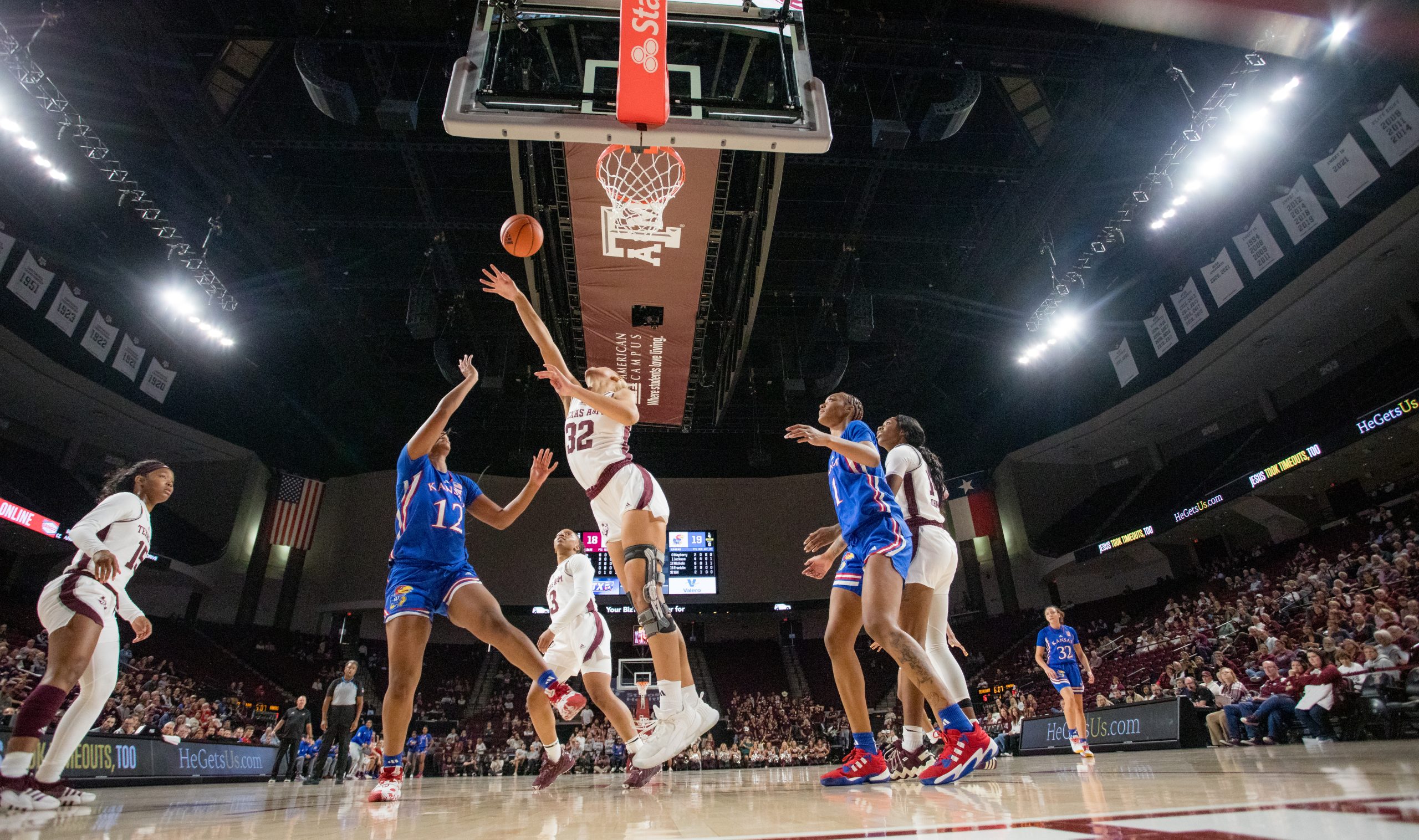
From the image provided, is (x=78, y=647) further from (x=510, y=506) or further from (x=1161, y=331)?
(x=1161, y=331)

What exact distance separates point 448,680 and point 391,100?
17.7 m

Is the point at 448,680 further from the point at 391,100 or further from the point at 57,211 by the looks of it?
the point at 391,100

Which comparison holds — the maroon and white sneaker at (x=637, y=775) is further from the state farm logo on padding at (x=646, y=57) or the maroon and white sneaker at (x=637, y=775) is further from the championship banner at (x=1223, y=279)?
the championship banner at (x=1223, y=279)

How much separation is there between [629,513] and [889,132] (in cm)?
655

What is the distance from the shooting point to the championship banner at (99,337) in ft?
42.8

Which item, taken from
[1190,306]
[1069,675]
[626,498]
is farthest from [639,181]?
[1190,306]

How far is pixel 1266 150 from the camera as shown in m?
11.9

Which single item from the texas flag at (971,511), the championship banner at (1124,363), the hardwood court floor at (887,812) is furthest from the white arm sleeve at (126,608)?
the texas flag at (971,511)

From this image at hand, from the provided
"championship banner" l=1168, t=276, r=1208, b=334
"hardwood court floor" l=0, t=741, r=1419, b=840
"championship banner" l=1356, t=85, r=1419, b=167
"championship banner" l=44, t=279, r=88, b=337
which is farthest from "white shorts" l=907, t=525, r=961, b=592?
"championship banner" l=44, t=279, r=88, b=337

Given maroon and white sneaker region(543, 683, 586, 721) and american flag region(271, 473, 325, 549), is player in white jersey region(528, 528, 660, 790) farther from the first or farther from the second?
american flag region(271, 473, 325, 549)

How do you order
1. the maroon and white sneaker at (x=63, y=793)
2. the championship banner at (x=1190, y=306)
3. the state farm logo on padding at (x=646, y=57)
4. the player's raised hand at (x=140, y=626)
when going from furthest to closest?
the championship banner at (x=1190, y=306)
the state farm logo on padding at (x=646, y=57)
the player's raised hand at (x=140, y=626)
the maroon and white sneaker at (x=63, y=793)

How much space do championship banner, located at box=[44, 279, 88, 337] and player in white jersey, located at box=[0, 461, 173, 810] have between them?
12273 mm

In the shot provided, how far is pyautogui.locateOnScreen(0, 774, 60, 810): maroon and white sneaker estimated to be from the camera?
289 centimetres

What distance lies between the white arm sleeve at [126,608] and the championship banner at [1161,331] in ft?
58.4
